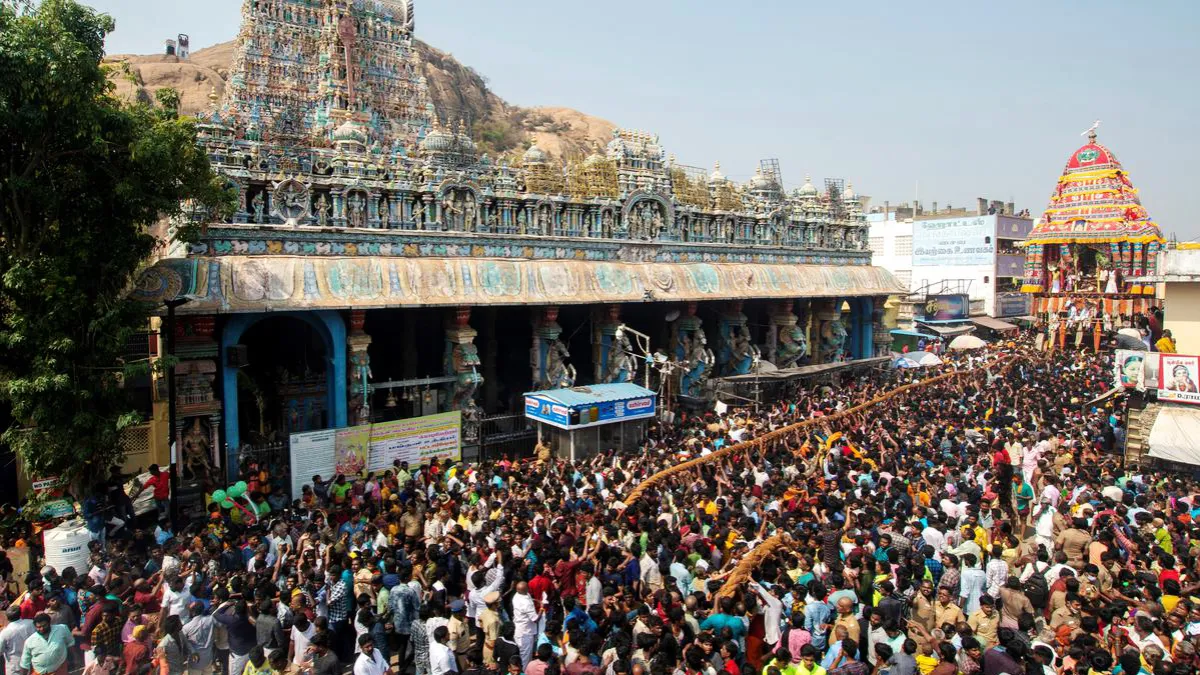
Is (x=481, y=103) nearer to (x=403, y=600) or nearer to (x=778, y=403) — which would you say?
(x=778, y=403)

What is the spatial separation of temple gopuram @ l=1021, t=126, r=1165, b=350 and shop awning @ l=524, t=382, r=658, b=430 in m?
28.1

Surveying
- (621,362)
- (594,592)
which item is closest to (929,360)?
(621,362)

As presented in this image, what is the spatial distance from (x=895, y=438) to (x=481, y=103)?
73.3 meters

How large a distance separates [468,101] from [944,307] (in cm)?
5310

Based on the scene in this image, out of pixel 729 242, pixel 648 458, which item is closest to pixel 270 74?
pixel 729 242

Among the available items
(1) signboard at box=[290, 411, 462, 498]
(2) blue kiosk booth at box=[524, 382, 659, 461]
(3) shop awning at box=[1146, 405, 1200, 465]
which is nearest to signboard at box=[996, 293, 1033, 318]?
(3) shop awning at box=[1146, 405, 1200, 465]

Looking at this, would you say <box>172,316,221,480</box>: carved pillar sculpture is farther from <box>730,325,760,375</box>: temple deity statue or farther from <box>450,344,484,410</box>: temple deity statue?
<box>730,325,760,375</box>: temple deity statue

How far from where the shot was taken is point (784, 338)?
27.5m

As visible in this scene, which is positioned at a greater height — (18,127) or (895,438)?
(18,127)

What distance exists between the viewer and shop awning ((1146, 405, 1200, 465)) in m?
15.3

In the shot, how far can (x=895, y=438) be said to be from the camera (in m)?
16.0

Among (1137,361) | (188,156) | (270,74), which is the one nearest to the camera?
(188,156)

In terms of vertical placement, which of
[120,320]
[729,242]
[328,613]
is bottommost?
[328,613]

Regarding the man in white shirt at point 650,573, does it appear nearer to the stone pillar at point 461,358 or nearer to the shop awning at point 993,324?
the stone pillar at point 461,358
